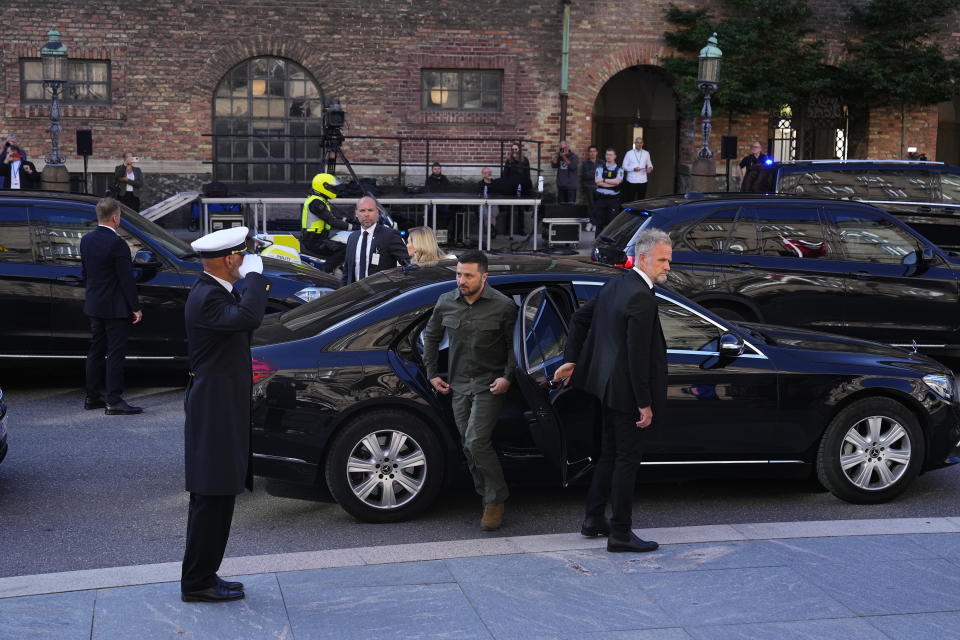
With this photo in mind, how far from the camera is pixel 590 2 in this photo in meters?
27.8

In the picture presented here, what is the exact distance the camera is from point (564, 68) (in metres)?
27.7

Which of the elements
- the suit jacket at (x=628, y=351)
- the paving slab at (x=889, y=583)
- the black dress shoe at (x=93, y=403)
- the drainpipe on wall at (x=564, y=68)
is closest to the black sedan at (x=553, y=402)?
the suit jacket at (x=628, y=351)

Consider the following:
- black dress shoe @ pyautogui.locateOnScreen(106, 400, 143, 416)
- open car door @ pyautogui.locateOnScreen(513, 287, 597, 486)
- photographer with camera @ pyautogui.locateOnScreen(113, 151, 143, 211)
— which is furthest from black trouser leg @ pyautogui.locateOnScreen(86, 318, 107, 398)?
photographer with camera @ pyautogui.locateOnScreen(113, 151, 143, 211)

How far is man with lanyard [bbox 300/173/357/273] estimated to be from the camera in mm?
15648

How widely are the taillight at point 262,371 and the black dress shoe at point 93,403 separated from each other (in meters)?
3.76

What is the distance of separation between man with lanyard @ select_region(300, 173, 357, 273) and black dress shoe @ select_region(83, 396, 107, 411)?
5154 millimetres

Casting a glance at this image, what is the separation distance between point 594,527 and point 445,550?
0.87 metres

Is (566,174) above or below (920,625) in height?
above

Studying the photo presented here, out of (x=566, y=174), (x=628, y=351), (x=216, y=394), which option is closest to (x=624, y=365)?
(x=628, y=351)

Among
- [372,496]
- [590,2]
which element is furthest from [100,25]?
[372,496]

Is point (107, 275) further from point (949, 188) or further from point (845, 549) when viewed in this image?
point (949, 188)

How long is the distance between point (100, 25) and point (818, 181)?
643 inches

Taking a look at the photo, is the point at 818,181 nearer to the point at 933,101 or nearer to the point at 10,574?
the point at 10,574

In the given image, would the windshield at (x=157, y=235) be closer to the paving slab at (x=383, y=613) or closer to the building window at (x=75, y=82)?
the paving slab at (x=383, y=613)
